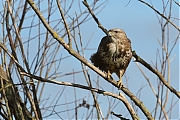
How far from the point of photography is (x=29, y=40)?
3961mm

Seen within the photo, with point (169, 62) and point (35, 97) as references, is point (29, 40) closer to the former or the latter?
point (35, 97)

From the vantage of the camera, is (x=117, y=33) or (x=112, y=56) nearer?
(x=112, y=56)

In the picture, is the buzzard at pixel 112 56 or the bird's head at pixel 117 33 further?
the bird's head at pixel 117 33

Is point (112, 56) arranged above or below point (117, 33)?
below

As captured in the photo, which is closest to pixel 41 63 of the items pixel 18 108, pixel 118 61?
pixel 18 108

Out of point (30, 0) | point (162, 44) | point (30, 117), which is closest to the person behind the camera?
point (30, 0)

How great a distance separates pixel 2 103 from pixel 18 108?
16 cm

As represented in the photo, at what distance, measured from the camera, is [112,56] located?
388 cm

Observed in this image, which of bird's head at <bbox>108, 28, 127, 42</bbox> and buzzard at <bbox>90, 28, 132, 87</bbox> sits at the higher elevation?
bird's head at <bbox>108, 28, 127, 42</bbox>

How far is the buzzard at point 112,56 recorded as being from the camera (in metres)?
3.88

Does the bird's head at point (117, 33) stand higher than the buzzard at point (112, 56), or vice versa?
the bird's head at point (117, 33)

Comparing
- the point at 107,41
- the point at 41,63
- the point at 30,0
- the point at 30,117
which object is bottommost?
the point at 30,117

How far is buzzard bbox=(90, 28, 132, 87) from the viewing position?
3.88 m

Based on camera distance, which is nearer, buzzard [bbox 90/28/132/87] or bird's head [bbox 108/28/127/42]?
buzzard [bbox 90/28/132/87]
